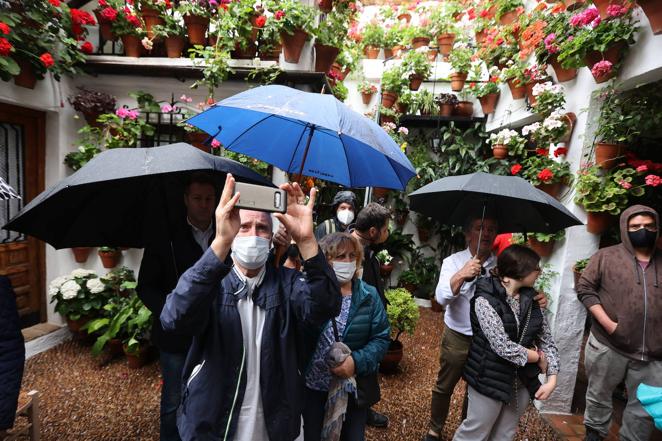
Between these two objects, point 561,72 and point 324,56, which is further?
point 324,56

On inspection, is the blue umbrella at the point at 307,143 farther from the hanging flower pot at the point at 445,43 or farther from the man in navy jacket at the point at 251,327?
the hanging flower pot at the point at 445,43

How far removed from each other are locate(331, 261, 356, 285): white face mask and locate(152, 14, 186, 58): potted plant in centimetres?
347

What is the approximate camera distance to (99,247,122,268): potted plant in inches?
156

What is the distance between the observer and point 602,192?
9.27 ft

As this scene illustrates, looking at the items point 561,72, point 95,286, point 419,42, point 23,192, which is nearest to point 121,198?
point 95,286

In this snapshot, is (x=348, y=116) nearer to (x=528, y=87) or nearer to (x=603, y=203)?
(x=603, y=203)

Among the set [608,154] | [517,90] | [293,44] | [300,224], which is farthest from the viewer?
[517,90]

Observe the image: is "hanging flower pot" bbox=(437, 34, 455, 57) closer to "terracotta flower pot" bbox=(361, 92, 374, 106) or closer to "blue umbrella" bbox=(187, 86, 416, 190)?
"terracotta flower pot" bbox=(361, 92, 374, 106)

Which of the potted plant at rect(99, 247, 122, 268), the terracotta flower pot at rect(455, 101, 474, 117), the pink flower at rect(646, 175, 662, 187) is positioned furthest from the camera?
the terracotta flower pot at rect(455, 101, 474, 117)

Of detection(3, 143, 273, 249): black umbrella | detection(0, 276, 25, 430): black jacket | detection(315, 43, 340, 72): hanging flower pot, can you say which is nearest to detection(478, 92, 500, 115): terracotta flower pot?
Answer: detection(315, 43, 340, 72): hanging flower pot

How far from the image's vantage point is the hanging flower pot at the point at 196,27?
362 centimetres

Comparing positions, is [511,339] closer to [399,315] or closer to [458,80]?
[399,315]

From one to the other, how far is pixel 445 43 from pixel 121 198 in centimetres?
615

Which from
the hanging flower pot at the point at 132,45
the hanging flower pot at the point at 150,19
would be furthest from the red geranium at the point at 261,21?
the hanging flower pot at the point at 132,45
